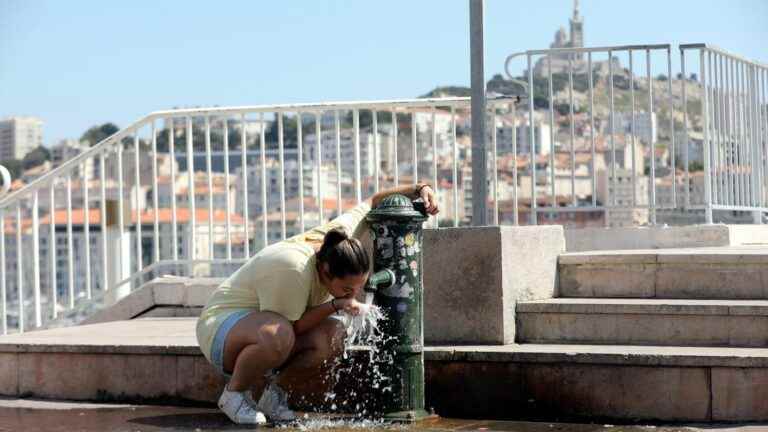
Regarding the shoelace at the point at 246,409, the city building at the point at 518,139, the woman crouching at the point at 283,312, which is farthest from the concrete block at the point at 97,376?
the city building at the point at 518,139

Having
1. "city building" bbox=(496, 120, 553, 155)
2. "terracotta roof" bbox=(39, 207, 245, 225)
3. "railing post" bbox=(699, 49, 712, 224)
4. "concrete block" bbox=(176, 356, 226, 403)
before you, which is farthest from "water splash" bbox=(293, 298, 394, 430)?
"railing post" bbox=(699, 49, 712, 224)

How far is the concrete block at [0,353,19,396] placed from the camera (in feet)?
23.4

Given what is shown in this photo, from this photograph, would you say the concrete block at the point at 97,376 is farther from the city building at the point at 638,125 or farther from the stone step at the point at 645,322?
the city building at the point at 638,125

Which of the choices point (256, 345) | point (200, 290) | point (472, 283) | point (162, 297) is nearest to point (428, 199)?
point (472, 283)

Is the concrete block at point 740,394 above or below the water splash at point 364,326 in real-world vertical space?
below

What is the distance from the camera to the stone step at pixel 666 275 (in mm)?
6648

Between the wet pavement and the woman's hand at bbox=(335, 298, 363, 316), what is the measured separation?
548 mm

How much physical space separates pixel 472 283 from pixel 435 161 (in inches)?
120

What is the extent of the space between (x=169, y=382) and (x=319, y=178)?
10.3 ft

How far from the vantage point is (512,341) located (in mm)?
6527

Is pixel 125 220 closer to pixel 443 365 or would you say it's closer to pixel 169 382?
pixel 169 382

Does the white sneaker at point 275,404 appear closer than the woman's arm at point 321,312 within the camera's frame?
No

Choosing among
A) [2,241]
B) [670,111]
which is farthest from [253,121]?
[670,111]

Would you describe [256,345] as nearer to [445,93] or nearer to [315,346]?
[315,346]
